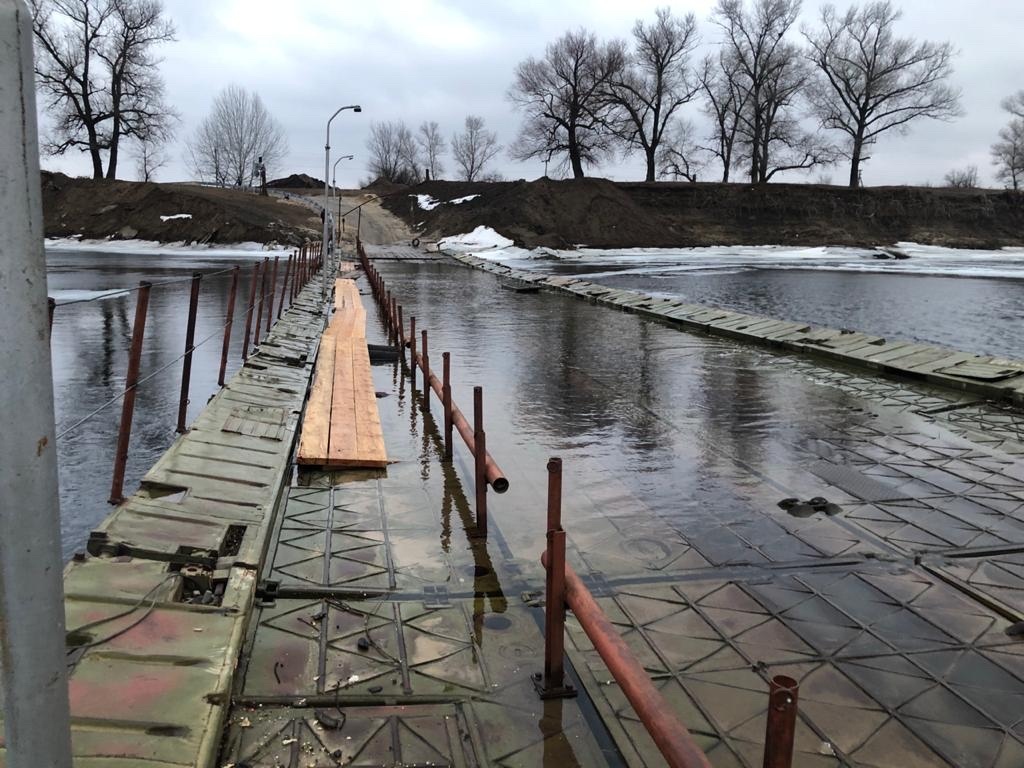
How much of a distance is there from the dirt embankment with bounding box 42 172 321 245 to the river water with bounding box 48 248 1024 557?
4044 mm

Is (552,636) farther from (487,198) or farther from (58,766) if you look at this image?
(487,198)

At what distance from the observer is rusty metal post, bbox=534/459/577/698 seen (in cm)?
388

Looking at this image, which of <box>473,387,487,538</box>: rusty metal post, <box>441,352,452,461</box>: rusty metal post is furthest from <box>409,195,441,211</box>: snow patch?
<box>473,387,487,538</box>: rusty metal post

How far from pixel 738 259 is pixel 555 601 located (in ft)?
192

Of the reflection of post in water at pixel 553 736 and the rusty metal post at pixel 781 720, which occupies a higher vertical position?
the rusty metal post at pixel 781 720

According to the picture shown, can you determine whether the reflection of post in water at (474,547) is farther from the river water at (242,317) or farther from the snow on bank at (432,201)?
the snow on bank at (432,201)

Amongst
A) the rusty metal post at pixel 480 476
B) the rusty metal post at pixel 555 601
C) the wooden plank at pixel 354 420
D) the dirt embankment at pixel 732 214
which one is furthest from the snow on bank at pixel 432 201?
the rusty metal post at pixel 555 601

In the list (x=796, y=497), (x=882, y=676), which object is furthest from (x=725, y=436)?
(x=882, y=676)

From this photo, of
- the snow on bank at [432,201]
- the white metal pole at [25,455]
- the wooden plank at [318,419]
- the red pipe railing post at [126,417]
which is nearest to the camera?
the white metal pole at [25,455]

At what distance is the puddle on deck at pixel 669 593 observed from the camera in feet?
12.6

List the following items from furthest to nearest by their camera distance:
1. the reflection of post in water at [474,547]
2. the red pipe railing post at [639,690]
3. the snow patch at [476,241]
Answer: the snow patch at [476,241], the reflection of post in water at [474,547], the red pipe railing post at [639,690]

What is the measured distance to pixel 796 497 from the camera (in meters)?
7.34

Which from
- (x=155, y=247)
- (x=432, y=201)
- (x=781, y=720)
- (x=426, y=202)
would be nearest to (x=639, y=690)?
(x=781, y=720)

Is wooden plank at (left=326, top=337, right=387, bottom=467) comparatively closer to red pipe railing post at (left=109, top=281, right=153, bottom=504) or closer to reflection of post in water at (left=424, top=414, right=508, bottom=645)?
reflection of post in water at (left=424, top=414, right=508, bottom=645)
